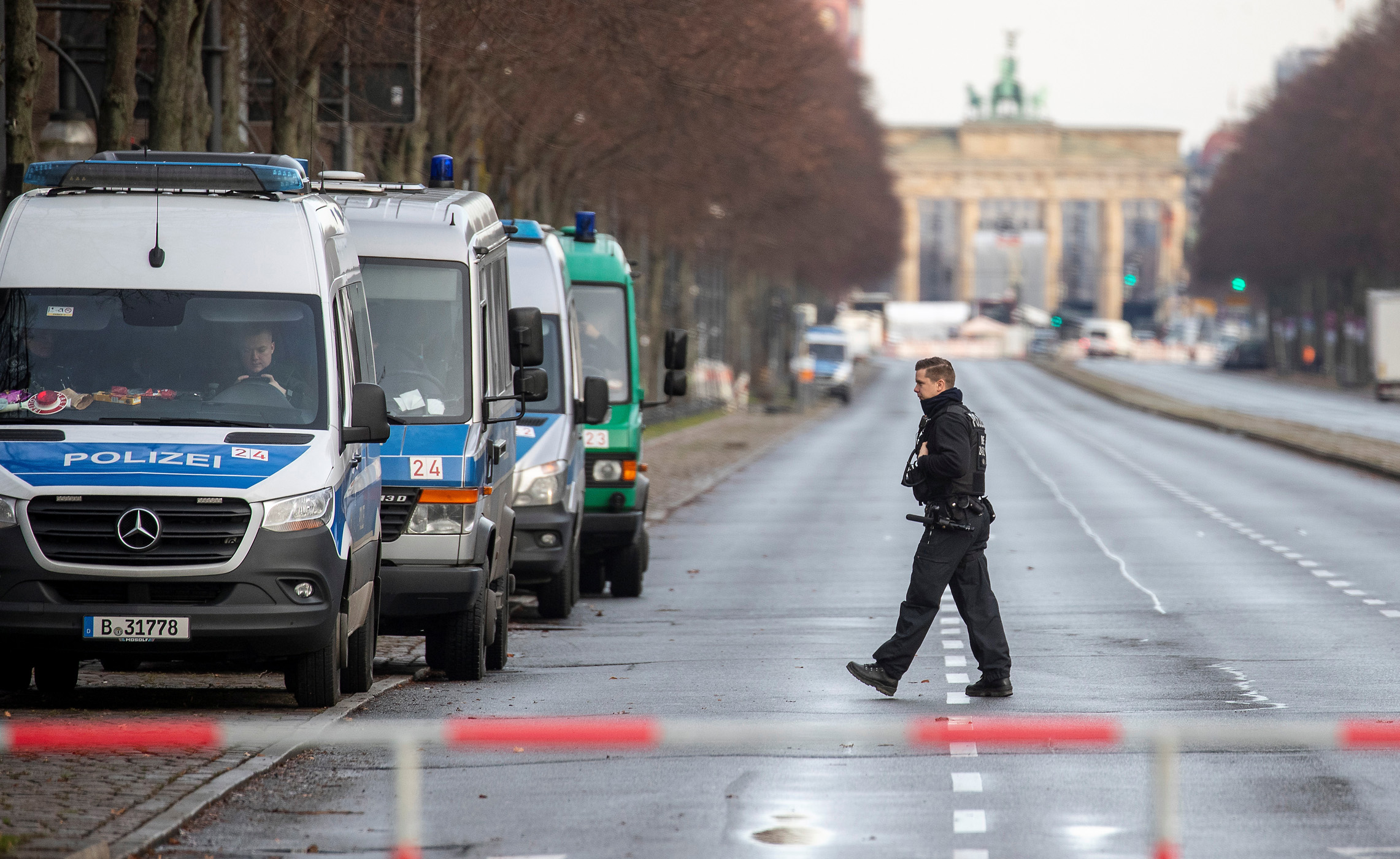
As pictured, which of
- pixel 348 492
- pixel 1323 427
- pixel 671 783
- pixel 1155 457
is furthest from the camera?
pixel 1323 427

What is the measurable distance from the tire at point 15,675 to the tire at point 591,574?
30.1ft

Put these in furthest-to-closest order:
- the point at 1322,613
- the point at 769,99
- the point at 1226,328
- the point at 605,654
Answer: the point at 1226,328 < the point at 769,99 < the point at 1322,613 < the point at 605,654

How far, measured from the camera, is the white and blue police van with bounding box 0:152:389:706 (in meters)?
10.7

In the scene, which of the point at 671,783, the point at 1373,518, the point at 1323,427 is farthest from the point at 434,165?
the point at 1323,427

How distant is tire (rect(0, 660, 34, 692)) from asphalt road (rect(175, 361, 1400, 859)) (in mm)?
1633

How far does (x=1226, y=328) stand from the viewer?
19088 cm

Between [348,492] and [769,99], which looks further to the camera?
[769,99]

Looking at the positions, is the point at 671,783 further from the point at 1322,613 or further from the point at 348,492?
the point at 1322,613

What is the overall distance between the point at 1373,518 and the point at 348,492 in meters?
18.9

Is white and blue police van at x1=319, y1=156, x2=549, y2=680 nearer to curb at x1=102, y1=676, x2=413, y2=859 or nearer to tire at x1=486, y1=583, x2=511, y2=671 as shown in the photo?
tire at x1=486, y1=583, x2=511, y2=671

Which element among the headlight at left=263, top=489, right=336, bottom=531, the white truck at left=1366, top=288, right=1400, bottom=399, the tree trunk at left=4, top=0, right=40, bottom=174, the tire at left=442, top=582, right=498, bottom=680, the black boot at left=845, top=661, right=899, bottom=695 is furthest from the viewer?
the white truck at left=1366, top=288, right=1400, bottom=399

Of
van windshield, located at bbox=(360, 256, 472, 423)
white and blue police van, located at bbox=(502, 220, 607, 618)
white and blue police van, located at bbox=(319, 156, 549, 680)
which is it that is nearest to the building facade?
white and blue police van, located at bbox=(502, 220, 607, 618)

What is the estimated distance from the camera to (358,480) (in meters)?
11.8

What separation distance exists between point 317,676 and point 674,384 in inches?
325
